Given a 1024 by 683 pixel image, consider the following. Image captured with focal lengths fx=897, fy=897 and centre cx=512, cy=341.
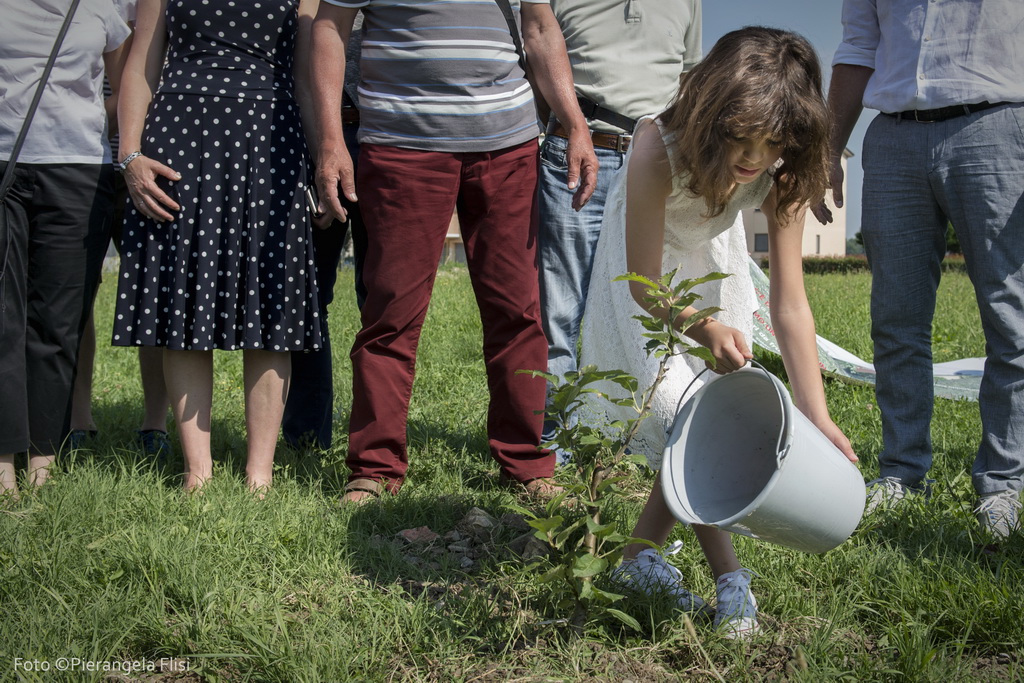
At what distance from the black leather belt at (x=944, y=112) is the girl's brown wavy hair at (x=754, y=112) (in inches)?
36.8

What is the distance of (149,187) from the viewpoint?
8.85 feet

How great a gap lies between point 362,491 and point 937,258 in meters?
2.07

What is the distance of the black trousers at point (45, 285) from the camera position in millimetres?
2764

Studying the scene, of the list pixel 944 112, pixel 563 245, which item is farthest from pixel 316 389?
pixel 944 112

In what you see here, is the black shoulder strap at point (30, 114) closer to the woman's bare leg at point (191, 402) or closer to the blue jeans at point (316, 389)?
the woman's bare leg at point (191, 402)

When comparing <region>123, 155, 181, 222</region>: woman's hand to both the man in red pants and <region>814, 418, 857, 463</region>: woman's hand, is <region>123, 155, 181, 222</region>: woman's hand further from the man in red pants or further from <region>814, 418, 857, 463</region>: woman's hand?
<region>814, 418, 857, 463</region>: woman's hand

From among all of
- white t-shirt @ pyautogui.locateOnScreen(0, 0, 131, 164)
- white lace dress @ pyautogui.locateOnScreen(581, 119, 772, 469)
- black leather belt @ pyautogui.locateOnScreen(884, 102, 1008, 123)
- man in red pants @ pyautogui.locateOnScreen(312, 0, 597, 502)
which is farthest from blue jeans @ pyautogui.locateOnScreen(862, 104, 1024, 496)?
white t-shirt @ pyautogui.locateOnScreen(0, 0, 131, 164)

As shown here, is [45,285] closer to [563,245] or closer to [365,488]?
[365,488]

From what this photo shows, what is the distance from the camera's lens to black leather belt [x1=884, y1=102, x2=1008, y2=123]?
2.84 meters

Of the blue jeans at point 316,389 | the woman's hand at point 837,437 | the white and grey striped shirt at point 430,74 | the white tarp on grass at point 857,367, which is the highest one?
the white and grey striped shirt at point 430,74

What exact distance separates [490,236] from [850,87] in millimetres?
1460

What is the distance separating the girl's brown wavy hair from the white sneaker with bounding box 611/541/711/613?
0.91m

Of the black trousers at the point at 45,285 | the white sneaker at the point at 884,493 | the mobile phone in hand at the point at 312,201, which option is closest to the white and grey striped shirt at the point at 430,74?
the mobile phone in hand at the point at 312,201

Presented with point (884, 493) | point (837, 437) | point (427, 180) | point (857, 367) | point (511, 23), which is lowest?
point (857, 367)
